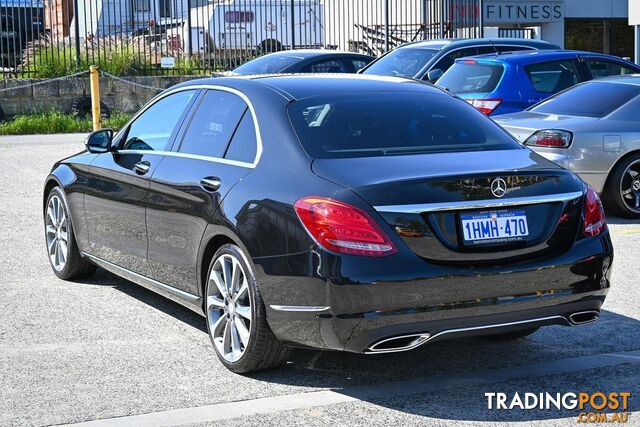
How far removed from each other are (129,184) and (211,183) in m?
1.10

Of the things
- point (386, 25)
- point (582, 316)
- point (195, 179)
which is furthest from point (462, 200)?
point (386, 25)

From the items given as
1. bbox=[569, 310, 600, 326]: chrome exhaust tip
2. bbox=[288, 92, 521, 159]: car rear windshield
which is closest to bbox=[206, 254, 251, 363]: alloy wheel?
bbox=[288, 92, 521, 159]: car rear windshield

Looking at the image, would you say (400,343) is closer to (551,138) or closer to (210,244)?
(210,244)

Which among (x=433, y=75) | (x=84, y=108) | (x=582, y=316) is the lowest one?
(x=582, y=316)

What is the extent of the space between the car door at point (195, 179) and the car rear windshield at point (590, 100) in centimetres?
563

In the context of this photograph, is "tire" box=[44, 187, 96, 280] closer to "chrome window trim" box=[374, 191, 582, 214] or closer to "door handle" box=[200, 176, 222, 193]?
"door handle" box=[200, 176, 222, 193]

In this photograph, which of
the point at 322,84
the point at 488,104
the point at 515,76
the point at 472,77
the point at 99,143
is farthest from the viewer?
the point at 472,77

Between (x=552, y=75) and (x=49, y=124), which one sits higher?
(x=552, y=75)

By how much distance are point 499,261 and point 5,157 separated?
13392 millimetres

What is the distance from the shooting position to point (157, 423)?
5.12 m

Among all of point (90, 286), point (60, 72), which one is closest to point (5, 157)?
point (60, 72)

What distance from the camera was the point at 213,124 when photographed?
21.5 feet

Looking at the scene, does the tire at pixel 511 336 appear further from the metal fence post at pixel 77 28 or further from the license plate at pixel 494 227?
the metal fence post at pixel 77 28

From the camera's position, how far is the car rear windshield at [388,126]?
5.90m
